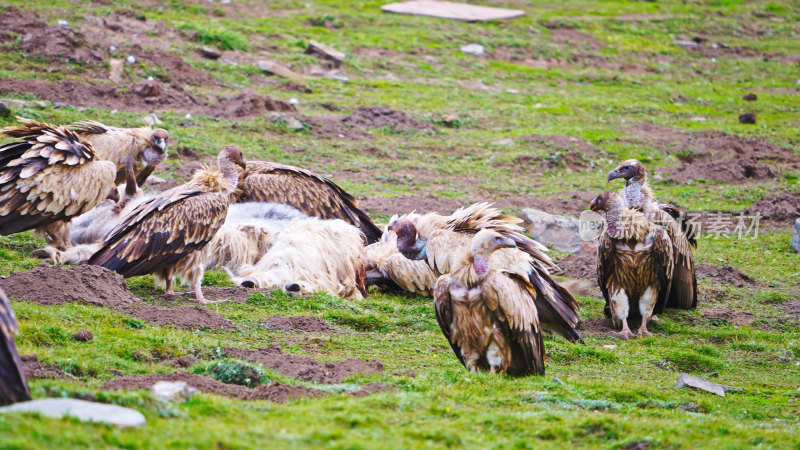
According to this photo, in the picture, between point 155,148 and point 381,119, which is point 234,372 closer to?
point 155,148

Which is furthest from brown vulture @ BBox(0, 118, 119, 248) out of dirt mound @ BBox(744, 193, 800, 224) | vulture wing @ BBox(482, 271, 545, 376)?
dirt mound @ BBox(744, 193, 800, 224)

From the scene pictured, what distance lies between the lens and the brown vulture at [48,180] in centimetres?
918

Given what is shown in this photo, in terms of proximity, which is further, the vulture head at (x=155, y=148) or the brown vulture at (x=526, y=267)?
the vulture head at (x=155, y=148)

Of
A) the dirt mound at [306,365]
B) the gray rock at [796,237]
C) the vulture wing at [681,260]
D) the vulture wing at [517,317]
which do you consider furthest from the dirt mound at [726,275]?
the dirt mound at [306,365]

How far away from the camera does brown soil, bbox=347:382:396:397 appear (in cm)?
588

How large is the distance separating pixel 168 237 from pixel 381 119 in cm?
1007

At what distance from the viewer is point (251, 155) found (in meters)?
14.6

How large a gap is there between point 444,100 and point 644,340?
12.3 m

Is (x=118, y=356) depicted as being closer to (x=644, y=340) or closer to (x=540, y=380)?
(x=540, y=380)

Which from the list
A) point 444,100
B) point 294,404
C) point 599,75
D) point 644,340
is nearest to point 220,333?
point 294,404

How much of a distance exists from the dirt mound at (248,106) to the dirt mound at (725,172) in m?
7.45

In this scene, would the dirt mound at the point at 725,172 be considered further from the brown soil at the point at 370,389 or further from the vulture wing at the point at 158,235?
the brown soil at the point at 370,389

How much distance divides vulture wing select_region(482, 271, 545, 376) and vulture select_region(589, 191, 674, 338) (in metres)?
2.50

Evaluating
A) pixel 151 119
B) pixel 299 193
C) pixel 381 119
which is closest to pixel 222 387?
pixel 299 193
